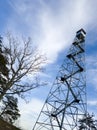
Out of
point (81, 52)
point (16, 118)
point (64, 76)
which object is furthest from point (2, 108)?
point (81, 52)

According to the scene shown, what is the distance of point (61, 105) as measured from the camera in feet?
66.2

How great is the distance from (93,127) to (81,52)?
1505 centimetres

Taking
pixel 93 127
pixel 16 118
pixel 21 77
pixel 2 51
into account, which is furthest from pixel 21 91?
pixel 93 127

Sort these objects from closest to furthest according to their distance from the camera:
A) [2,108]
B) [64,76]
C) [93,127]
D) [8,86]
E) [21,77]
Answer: [8,86] < [21,77] < [64,76] < [2,108] < [93,127]

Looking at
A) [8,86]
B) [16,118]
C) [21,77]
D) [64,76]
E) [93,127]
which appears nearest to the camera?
[8,86]

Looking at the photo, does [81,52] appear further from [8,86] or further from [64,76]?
[8,86]

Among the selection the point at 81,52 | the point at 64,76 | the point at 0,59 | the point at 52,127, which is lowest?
the point at 52,127

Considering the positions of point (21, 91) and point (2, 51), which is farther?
point (2, 51)

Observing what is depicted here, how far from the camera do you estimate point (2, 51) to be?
813 inches

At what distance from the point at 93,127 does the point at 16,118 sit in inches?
478

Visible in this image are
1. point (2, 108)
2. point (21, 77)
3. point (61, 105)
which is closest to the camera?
point (21, 77)

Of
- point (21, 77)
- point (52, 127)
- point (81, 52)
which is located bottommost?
point (52, 127)

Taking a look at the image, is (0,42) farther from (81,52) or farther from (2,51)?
(81,52)

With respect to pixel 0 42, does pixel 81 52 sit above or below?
above
